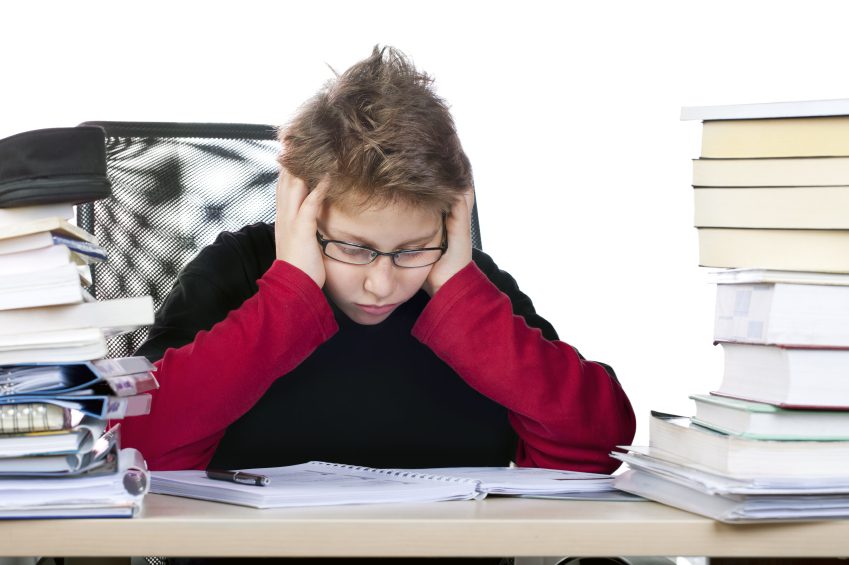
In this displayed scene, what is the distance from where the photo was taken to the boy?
118cm

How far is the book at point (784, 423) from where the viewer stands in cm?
87

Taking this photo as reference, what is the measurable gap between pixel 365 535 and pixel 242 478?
194mm

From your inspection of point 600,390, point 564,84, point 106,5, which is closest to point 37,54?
point 106,5

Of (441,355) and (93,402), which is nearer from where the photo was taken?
(93,402)

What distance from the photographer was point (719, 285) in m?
0.96

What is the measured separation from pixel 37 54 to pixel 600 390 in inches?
70.5

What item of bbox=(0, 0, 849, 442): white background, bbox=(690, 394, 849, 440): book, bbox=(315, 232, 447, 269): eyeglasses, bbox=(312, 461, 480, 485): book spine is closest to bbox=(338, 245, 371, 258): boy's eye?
bbox=(315, 232, 447, 269): eyeglasses

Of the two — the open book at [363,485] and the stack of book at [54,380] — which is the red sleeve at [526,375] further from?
the stack of book at [54,380]

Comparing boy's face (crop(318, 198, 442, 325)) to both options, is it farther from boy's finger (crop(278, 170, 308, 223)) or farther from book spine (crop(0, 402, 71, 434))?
book spine (crop(0, 402, 71, 434))

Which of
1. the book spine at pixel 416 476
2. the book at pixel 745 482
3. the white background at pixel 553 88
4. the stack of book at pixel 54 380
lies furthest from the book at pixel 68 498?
the white background at pixel 553 88

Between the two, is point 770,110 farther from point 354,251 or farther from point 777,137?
point 354,251

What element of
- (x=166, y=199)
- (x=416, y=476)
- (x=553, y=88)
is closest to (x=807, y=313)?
(x=416, y=476)

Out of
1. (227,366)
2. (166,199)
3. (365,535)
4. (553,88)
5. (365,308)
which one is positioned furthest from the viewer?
(553,88)

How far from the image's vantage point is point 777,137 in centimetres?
92
